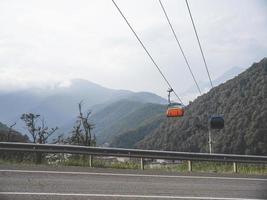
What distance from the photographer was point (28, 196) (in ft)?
28.8

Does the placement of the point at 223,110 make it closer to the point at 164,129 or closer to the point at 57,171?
the point at 164,129

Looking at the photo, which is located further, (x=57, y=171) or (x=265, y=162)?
(x=265, y=162)

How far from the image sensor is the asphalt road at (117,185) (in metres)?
9.30

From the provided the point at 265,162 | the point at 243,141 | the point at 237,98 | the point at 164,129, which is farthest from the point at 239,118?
the point at 265,162

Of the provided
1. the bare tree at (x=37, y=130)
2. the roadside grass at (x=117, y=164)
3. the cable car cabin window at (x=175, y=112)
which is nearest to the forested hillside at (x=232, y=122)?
the bare tree at (x=37, y=130)

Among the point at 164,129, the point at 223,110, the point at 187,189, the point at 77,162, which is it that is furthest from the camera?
the point at 164,129

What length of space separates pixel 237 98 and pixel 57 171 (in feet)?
435

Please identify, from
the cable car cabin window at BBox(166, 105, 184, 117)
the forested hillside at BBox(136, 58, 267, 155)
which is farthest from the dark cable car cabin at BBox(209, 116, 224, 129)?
the forested hillside at BBox(136, 58, 267, 155)

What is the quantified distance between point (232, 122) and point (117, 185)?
105752 millimetres

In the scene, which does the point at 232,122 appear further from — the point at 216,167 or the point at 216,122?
the point at 216,122

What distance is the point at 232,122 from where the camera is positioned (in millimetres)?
113875

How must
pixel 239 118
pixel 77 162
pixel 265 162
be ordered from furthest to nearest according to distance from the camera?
pixel 239 118 < pixel 265 162 < pixel 77 162

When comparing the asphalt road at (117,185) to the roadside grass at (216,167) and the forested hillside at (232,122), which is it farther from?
the forested hillside at (232,122)

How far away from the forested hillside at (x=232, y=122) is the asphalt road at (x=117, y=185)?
5879 cm
